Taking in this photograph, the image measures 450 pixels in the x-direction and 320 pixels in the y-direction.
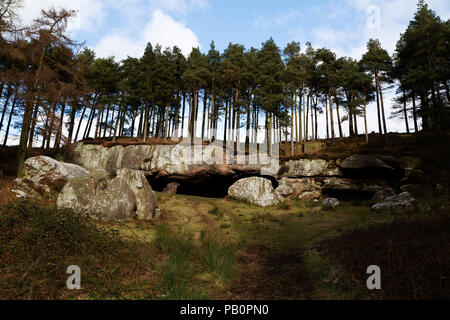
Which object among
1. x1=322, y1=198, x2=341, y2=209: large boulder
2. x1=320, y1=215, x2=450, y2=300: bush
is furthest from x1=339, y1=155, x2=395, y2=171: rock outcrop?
x1=320, y1=215, x2=450, y2=300: bush

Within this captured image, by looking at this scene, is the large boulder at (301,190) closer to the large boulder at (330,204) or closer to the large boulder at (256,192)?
the large boulder at (256,192)

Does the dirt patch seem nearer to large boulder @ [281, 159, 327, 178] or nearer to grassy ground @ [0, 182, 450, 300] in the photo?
grassy ground @ [0, 182, 450, 300]

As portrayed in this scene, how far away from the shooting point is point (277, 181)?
24016mm

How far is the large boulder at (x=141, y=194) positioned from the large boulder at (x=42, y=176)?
3.74 meters

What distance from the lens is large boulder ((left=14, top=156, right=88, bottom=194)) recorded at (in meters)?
12.2

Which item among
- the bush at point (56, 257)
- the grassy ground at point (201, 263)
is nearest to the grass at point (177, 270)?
the grassy ground at point (201, 263)

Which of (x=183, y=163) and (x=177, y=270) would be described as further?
(x=183, y=163)

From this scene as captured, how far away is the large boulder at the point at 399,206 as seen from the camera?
11816mm

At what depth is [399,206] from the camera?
1245cm

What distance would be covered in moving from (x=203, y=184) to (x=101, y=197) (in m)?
16.1

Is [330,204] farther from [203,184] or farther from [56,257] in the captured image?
[56,257]

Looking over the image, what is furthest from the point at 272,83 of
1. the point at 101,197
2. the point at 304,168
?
the point at 101,197

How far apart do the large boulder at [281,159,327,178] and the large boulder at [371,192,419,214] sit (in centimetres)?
841
